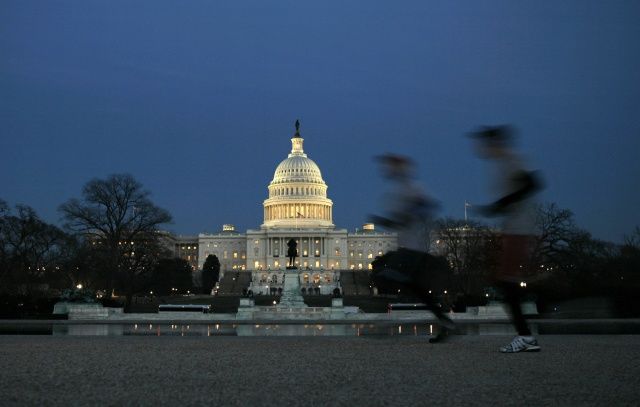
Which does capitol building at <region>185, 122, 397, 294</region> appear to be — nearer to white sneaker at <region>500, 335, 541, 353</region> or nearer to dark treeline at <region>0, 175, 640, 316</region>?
dark treeline at <region>0, 175, 640, 316</region>

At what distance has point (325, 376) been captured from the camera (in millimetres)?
8312

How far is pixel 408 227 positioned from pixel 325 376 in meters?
3.73

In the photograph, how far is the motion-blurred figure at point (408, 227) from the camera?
11.4 metres

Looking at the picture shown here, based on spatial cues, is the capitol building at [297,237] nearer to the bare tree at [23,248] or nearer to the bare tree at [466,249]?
the bare tree at [466,249]

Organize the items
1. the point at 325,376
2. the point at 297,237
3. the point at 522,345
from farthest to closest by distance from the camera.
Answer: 1. the point at 297,237
2. the point at 522,345
3. the point at 325,376

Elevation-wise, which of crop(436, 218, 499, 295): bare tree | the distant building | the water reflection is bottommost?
the water reflection

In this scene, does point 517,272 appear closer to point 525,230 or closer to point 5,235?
point 525,230

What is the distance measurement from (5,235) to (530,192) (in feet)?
185

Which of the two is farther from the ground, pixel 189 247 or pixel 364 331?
pixel 189 247

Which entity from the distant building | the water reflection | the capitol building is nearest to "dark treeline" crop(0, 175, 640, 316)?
the water reflection

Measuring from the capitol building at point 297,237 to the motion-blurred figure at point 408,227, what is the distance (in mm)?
137158

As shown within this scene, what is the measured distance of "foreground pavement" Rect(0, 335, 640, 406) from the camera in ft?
22.1

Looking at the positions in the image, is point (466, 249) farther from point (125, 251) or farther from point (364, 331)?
point (364, 331)

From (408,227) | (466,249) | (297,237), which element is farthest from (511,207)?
(297,237)
